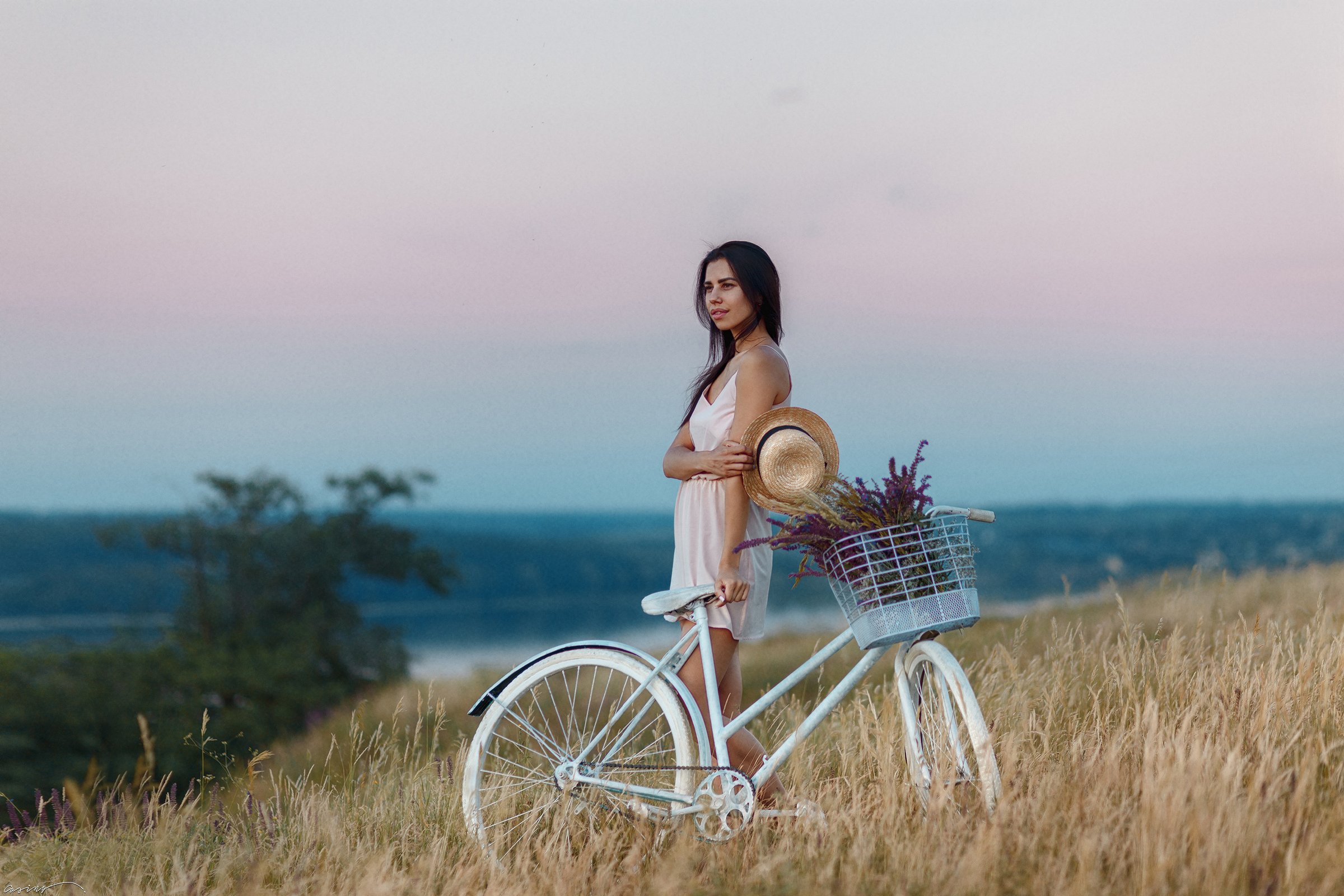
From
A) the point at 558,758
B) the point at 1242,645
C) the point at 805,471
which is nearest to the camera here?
the point at 805,471

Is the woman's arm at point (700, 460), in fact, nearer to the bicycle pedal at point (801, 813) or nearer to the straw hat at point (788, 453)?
the straw hat at point (788, 453)

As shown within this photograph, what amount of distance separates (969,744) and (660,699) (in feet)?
4.22

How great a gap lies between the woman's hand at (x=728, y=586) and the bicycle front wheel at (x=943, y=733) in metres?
0.60

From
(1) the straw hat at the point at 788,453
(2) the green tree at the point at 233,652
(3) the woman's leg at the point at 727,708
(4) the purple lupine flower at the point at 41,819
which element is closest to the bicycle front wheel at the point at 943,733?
(3) the woman's leg at the point at 727,708

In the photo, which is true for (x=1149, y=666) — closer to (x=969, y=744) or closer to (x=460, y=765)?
(x=969, y=744)

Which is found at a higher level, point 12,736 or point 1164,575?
point 1164,575

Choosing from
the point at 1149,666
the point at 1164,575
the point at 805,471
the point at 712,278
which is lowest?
the point at 1149,666

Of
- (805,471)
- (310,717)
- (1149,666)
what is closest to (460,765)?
(805,471)

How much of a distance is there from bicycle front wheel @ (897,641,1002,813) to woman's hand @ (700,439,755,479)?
2.72 feet

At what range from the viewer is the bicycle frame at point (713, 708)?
3.76 meters

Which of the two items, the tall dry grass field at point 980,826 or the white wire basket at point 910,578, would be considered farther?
the white wire basket at point 910,578

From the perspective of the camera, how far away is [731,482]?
3854 millimetres

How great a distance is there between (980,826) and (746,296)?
6.24ft

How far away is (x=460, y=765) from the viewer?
4594 millimetres
